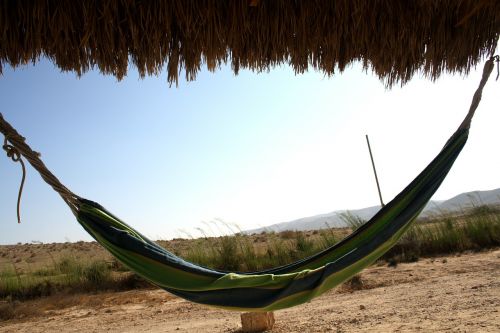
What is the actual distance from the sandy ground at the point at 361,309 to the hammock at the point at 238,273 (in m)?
1.09

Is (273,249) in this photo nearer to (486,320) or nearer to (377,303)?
(377,303)

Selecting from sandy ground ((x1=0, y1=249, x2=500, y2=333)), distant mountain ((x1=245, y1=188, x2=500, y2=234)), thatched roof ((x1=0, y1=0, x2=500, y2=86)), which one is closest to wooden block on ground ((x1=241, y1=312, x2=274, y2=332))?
sandy ground ((x1=0, y1=249, x2=500, y2=333))

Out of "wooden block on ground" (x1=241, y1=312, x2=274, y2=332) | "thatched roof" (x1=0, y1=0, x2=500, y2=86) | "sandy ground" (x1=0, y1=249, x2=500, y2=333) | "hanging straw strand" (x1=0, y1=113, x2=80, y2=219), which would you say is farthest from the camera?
"wooden block on ground" (x1=241, y1=312, x2=274, y2=332)

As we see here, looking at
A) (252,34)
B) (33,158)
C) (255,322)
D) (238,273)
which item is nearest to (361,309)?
(255,322)

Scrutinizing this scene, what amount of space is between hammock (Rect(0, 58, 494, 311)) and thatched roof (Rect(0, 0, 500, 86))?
1.67 ft

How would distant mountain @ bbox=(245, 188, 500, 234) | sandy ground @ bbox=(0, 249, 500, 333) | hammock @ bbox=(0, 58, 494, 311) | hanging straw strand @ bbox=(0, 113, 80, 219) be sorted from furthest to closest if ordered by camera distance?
distant mountain @ bbox=(245, 188, 500, 234) → sandy ground @ bbox=(0, 249, 500, 333) → hanging straw strand @ bbox=(0, 113, 80, 219) → hammock @ bbox=(0, 58, 494, 311)

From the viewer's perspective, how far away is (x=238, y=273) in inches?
69.3

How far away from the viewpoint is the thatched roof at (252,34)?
198 centimetres

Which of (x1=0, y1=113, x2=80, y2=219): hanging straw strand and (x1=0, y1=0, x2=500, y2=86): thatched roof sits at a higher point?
(x1=0, y1=0, x2=500, y2=86): thatched roof

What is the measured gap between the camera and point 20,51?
2018 millimetres

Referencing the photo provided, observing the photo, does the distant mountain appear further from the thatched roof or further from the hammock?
the hammock

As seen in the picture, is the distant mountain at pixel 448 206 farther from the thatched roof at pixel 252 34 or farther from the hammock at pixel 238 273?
the hammock at pixel 238 273

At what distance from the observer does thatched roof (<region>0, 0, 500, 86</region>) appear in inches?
77.9

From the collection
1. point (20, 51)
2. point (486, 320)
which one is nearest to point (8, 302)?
point (20, 51)
